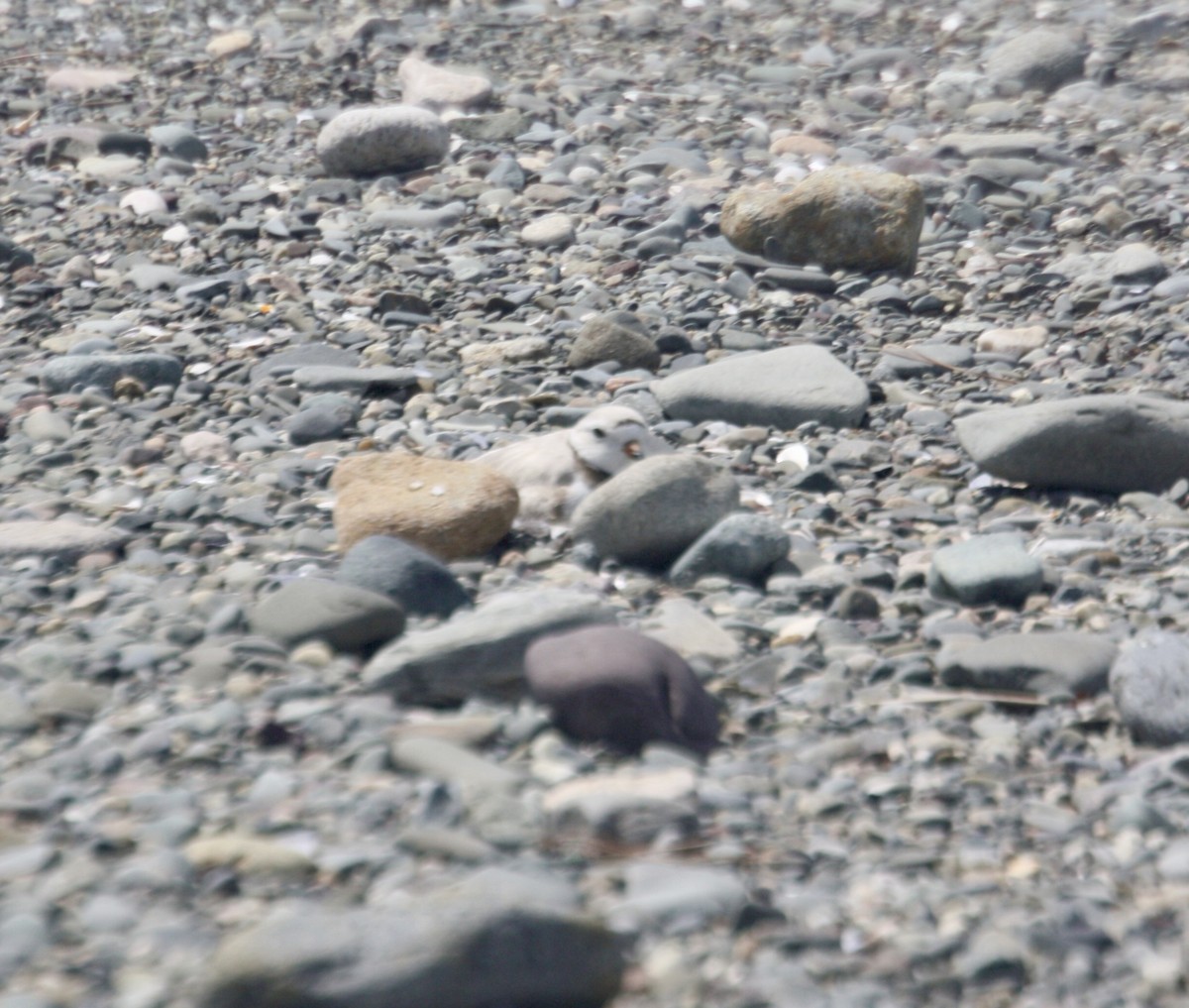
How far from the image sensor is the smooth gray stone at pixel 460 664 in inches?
95.5

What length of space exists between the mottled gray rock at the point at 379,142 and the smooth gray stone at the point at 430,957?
4.45m

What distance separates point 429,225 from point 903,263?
1605 mm

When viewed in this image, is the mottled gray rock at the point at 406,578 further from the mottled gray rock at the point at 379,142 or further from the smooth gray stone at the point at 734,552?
the mottled gray rock at the point at 379,142

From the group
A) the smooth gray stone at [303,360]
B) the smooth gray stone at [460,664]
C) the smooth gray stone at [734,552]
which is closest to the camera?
the smooth gray stone at [460,664]

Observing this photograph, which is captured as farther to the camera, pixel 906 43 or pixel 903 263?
pixel 906 43

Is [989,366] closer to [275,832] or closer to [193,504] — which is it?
[193,504]

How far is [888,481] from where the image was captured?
11.5 ft

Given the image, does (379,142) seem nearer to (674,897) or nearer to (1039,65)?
(1039,65)

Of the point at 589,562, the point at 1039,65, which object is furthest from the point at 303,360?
the point at 1039,65

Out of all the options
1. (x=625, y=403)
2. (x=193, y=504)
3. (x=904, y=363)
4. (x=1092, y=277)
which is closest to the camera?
(x=193, y=504)

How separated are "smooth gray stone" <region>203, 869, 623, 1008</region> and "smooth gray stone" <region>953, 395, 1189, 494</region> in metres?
1.92

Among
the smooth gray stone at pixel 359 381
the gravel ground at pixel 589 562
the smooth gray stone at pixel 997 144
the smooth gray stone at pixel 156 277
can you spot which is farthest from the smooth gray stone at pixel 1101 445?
the smooth gray stone at pixel 997 144

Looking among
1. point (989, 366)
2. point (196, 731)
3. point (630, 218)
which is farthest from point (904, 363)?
point (196, 731)

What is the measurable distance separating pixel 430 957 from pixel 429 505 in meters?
1.50
